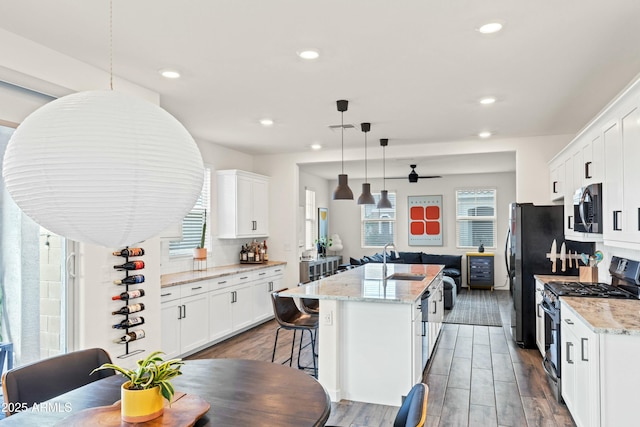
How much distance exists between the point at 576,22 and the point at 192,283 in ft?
13.4

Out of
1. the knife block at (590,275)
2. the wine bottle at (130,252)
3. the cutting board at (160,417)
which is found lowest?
the cutting board at (160,417)

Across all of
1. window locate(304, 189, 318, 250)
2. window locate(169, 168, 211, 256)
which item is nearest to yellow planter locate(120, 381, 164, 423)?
window locate(169, 168, 211, 256)

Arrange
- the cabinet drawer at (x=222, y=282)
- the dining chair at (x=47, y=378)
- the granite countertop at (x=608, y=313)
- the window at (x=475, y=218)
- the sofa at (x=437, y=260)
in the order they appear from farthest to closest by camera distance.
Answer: the window at (x=475, y=218) < the sofa at (x=437, y=260) < the cabinet drawer at (x=222, y=282) < the granite countertop at (x=608, y=313) < the dining chair at (x=47, y=378)

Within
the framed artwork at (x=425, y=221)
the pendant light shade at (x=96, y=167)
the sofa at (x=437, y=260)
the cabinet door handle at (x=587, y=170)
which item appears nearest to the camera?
the pendant light shade at (x=96, y=167)

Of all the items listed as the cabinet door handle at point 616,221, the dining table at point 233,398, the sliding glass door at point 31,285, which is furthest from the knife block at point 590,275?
the sliding glass door at point 31,285

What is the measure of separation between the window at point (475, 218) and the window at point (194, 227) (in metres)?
6.20

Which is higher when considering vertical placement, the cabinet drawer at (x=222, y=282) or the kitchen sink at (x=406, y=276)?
the kitchen sink at (x=406, y=276)

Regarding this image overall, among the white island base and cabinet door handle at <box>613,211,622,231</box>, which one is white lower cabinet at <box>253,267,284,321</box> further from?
cabinet door handle at <box>613,211,622,231</box>

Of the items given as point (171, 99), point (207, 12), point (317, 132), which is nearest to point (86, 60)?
point (171, 99)

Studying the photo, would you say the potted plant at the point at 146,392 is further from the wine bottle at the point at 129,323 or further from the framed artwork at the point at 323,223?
the framed artwork at the point at 323,223

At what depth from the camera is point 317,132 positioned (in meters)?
5.45

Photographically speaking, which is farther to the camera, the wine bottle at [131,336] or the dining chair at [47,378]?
the wine bottle at [131,336]

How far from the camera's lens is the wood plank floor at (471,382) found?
10.4 feet

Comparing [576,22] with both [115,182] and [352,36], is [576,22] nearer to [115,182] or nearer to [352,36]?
[352,36]
